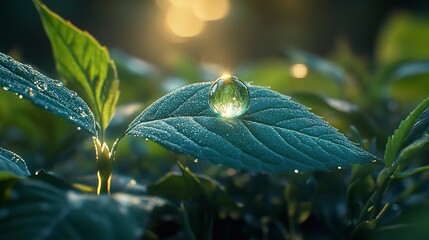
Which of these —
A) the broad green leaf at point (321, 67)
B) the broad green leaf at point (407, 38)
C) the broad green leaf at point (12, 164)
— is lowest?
the broad green leaf at point (12, 164)

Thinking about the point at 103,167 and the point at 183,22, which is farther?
the point at 183,22

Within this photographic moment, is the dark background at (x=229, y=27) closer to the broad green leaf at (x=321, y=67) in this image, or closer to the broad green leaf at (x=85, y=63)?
the broad green leaf at (x=321, y=67)

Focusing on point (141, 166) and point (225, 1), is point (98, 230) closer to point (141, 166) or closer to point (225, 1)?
point (141, 166)

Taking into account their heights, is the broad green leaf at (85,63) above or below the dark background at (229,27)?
below

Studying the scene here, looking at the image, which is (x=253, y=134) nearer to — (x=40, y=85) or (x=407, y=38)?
(x=40, y=85)

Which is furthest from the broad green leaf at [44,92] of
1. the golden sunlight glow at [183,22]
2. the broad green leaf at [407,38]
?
the golden sunlight glow at [183,22]

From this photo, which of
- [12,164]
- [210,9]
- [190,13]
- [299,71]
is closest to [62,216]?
[12,164]
